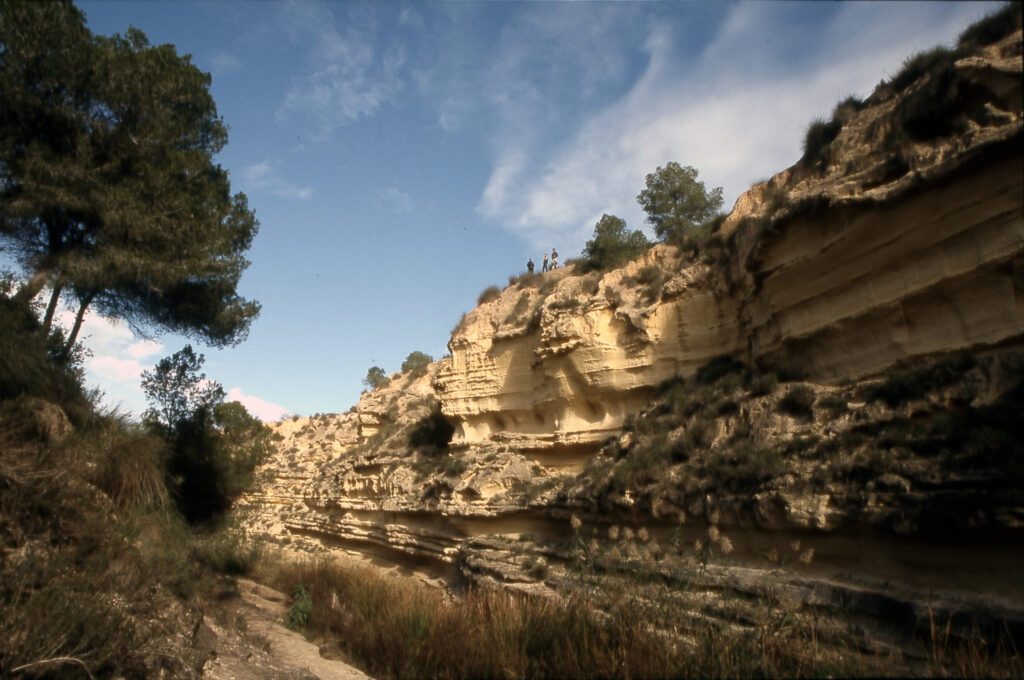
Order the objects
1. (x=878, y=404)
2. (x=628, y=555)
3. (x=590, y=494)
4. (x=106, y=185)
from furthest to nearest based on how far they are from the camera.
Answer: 1. (x=590, y=494)
2. (x=106, y=185)
3. (x=628, y=555)
4. (x=878, y=404)

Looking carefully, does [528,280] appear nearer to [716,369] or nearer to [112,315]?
[716,369]

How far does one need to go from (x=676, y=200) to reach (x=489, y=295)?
763cm

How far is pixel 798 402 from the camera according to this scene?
32.9ft

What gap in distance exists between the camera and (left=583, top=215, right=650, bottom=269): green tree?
18.8 meters

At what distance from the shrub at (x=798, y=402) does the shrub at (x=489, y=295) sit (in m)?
14.1

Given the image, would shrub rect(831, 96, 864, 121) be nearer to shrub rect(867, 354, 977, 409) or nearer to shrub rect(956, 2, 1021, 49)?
shrub rect(956, 2, 1021, 49)

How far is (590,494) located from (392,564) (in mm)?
11054

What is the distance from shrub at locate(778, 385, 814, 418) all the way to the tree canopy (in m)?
11.6

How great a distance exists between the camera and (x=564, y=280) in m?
20.7

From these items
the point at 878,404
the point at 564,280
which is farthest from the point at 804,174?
the point at 564,280

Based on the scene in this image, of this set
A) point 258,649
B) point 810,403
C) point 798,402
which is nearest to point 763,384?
point 798,402

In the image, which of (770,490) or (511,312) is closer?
(770,490)

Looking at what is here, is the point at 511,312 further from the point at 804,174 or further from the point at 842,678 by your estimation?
the point at 842,678

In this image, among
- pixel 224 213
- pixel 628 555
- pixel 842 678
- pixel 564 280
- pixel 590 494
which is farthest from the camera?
pixel 564 280
